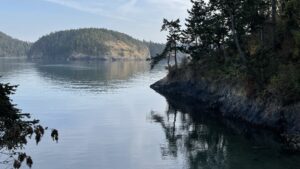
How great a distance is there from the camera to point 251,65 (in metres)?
59.9

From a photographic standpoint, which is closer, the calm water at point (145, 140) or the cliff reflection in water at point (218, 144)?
the cliff reflection in water at point (218, 144)

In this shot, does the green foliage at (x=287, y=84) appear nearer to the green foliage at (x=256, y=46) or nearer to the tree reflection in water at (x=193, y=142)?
the green foliage at (x=256, y=46)

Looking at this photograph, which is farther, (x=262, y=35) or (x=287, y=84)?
(x=262, y=35)

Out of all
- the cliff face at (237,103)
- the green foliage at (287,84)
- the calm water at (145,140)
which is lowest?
the calm water at (145,140)

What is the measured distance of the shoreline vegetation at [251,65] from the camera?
52.9 meters

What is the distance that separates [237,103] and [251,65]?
25.0ft

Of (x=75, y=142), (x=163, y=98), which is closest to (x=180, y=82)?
(x=163, y=98)

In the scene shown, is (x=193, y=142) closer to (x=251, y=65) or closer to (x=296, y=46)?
(x=251, y=65)

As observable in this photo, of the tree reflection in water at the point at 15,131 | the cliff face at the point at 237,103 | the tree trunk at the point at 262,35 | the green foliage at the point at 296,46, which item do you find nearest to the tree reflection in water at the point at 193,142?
the cliff face at the point at 237,103

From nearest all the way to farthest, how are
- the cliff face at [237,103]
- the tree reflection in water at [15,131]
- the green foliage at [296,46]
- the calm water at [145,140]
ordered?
the tree reflection in water at [15,131], the calm water at [145,140], the cliff face at [237,103], the green foliage at [296,46]

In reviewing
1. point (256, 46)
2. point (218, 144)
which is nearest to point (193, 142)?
point (218, 144)

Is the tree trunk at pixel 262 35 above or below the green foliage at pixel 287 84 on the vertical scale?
above

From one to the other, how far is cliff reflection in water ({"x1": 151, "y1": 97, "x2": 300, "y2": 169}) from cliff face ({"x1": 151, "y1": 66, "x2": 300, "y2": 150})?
5.94 feet

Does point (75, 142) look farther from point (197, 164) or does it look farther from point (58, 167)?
point (197, 164)
